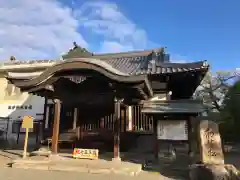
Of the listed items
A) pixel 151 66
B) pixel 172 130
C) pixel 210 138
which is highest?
pixel 151 66

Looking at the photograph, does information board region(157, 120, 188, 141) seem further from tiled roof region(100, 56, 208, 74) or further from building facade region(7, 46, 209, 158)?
tiled roof region(100, 56, 208, 74)

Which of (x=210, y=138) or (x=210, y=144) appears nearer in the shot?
(x=210, y=144)

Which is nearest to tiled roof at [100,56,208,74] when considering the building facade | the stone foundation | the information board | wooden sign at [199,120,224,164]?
the building facade

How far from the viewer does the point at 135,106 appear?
13.7 metres

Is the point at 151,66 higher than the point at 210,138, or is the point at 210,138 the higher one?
the point at 151,66

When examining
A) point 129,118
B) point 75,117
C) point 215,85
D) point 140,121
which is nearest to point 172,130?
point 140,121

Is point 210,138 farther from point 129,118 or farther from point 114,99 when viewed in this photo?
point 129,118

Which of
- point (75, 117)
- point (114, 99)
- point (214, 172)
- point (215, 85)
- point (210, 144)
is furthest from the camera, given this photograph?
point (215, 85)

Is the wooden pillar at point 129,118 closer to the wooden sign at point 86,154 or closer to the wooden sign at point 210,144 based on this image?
the wooden sign at point 86,154

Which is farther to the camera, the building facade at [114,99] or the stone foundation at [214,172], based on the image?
the building facade at [114,99]

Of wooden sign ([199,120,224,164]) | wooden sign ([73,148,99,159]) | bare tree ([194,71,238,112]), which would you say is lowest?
wooden sign ([73,148,99,159])

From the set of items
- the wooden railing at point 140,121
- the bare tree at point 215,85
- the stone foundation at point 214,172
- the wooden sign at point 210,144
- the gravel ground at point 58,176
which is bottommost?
the gravel ground at point 58,176

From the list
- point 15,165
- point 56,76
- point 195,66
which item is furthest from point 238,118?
point 15,165

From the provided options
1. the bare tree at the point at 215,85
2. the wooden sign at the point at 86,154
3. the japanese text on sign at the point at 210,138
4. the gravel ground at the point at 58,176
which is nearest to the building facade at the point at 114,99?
the wooden sign at the point at 86,154
